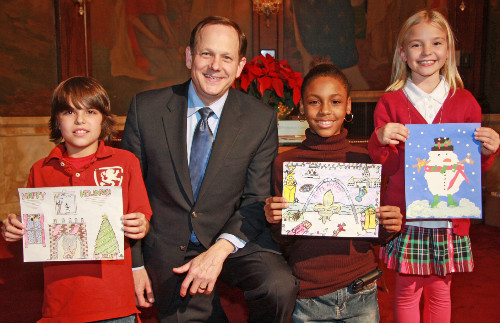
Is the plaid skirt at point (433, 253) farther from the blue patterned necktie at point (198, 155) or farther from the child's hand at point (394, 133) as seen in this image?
the blue patterned necktie at point (198, 155)

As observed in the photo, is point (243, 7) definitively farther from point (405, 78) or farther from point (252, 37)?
point (405, 78)

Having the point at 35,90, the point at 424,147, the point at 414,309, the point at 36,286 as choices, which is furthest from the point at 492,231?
the point at 35,90

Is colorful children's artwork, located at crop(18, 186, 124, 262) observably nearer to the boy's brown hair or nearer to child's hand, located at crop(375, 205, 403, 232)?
the boy's brown hair

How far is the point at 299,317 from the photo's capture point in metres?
1.77

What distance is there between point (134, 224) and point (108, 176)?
0.85 feet

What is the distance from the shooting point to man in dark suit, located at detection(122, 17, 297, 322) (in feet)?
6.01

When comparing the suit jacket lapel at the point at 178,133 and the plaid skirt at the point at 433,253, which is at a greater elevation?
the suit jacket lapel at the point at 178,133

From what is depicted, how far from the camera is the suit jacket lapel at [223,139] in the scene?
1887 mm

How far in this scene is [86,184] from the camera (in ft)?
5.46

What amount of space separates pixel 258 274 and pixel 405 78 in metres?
1.20

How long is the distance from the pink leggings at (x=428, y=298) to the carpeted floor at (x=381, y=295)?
0.92ft

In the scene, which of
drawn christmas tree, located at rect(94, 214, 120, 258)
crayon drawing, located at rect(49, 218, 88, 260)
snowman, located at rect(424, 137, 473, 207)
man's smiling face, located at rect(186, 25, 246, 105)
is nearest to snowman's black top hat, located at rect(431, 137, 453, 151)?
snowman, located at rect(424, 137, 473, 207)

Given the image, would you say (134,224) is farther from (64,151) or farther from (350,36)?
(350,36)

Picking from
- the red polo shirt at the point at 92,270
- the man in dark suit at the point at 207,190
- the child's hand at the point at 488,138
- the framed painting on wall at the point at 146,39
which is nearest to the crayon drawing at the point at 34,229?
the red polo shirt at the point at 92,270
